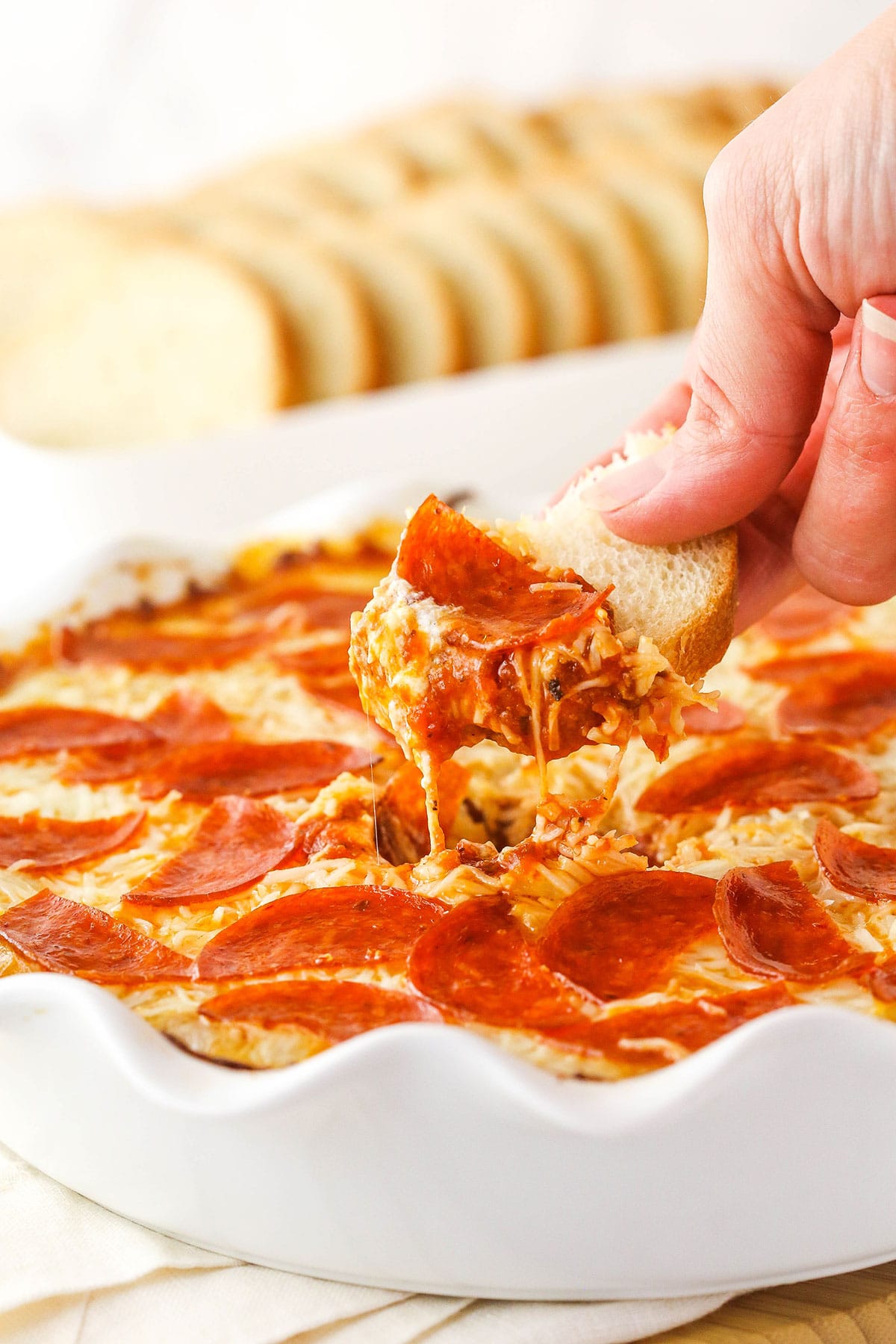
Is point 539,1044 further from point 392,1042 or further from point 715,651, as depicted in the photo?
→ point 715,651

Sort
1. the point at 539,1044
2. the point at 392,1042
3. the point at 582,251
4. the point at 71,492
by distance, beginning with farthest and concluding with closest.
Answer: the point at 582,251
the point at 71,492
the point at 539,1044
the point at 392,1042

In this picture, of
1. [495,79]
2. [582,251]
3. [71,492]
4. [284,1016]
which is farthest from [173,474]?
[495,79]

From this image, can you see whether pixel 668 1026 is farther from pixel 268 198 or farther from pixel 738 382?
pixel 268 198

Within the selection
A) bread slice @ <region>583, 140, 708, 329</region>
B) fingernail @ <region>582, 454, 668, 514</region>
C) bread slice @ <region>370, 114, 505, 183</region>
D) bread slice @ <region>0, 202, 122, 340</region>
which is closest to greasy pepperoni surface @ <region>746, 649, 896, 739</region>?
fingernail @ <region>582, 454, 668, 514</region>

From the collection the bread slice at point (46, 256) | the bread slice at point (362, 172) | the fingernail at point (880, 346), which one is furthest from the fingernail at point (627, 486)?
the bread slice at point (362, 172)

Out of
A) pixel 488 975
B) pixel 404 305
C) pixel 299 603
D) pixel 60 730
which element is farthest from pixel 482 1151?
pixel 404 305

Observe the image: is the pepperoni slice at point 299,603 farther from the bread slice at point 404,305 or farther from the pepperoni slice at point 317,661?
the bread slice at point 404,305

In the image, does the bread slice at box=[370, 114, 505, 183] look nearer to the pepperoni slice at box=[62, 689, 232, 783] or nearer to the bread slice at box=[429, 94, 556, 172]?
the bread slice at box=[429, 94, 556, 172]
